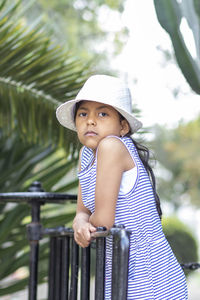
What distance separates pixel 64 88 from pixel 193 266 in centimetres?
126

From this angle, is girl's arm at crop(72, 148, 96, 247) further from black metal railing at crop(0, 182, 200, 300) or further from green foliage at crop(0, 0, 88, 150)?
green foliage at crop(0, 0, 88, 150)

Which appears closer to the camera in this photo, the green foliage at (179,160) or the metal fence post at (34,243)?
the metal fence post at (34,243)

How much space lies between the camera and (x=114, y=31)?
12555 millimetres

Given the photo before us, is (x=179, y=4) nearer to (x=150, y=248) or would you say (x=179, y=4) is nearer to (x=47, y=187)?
(x=47, y=187)

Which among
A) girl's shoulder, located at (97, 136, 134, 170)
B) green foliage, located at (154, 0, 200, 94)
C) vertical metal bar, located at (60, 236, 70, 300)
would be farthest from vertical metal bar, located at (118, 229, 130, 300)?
green foliage, located at (154, 0, 200, 94)

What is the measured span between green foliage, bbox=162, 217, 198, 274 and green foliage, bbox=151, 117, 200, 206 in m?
2.04

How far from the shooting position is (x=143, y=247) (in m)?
1.58

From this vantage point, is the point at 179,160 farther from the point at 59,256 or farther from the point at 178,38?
the point at 59,256

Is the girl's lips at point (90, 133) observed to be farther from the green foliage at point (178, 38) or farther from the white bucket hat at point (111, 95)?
the green foliage at point (178, 38)

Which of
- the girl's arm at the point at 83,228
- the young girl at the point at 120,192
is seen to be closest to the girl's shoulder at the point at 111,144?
the young girl at the point at 120,192

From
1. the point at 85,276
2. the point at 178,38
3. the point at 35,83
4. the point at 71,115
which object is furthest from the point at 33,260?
the point at 178,38

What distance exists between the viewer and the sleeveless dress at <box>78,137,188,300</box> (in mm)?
1546

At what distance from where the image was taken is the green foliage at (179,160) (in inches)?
739

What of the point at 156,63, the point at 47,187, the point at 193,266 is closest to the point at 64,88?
the point at 47,187
